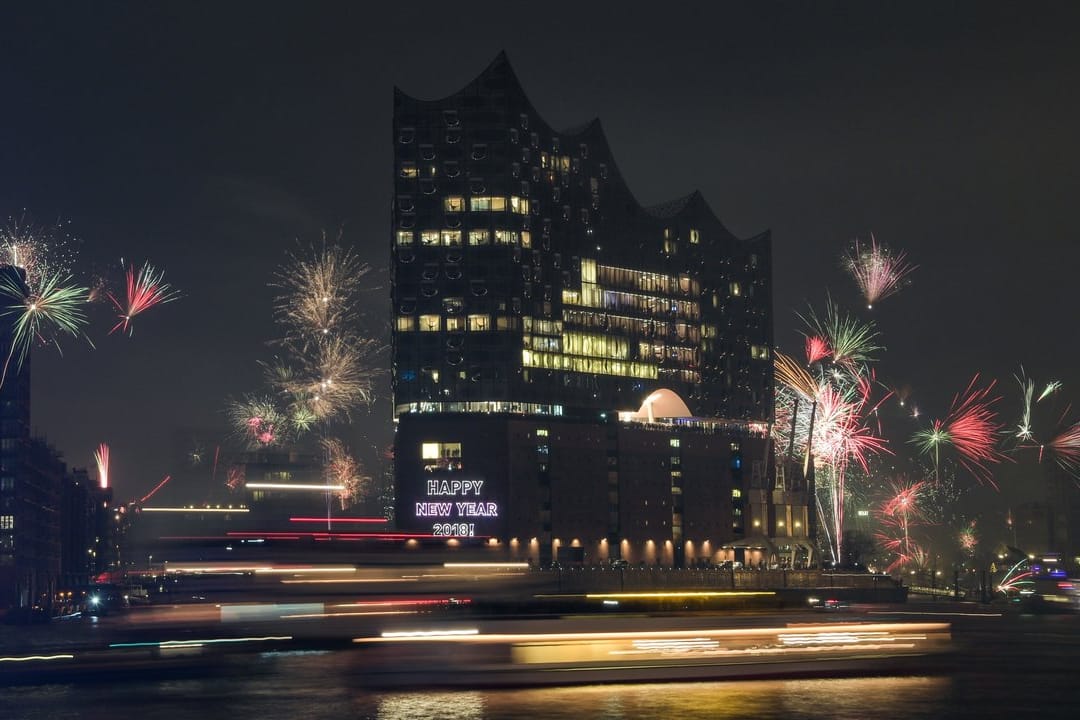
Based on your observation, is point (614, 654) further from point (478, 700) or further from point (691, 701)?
point (478, 700)

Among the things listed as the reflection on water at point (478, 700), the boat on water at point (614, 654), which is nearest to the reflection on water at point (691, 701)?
the reflection on water at point (478, 700)

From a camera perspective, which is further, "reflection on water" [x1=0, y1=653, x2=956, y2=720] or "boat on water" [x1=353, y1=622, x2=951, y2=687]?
"boat on water" [x1=353, y1=622, x2=951, y2=687]

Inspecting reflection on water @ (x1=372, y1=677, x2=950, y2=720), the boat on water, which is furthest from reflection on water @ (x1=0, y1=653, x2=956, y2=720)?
the boat on water

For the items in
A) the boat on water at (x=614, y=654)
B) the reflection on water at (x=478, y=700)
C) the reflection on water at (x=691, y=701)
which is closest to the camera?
the reflection on water at (x=691, y=701)

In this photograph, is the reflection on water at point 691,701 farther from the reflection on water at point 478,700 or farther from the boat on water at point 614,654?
the boat on water at point 614,654

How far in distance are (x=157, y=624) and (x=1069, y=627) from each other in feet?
274

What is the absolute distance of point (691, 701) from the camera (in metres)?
52.7

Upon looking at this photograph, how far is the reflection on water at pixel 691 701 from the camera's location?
48.8m

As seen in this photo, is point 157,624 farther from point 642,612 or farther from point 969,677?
point 969,677

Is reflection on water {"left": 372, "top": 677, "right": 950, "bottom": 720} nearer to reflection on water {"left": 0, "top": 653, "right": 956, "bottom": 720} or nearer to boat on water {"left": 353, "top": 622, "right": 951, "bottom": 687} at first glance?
reflection on water {"left": 0, "top": 653, "right": 956, "bottom": 720}

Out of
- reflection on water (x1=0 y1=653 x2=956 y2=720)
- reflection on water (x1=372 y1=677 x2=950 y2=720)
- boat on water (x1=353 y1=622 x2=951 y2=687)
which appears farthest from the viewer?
boat on water (x1=353 y1=622 x2=951 y2=687)

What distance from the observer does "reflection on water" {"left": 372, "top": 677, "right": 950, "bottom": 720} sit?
48812 millimetres

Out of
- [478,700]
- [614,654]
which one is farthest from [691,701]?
[478,700]

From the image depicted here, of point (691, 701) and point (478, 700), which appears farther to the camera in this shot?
A: point (478, 700)
